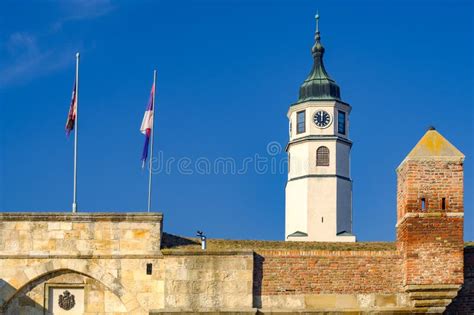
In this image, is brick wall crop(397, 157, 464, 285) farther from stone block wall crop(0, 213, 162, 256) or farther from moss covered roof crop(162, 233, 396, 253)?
stone block wall crop(0, 213, 162, 256)

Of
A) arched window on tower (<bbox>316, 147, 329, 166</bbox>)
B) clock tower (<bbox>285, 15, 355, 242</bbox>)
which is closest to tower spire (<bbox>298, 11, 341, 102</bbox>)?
clock tower (<bbox>285, 15, 355, 242</bbox>)

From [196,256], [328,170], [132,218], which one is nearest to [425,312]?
[196,256]

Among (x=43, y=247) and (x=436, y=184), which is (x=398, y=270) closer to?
(x=436, y=184)

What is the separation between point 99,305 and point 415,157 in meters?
8.37

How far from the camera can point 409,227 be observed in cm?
2706

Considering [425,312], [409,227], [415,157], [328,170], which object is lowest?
[425,312]

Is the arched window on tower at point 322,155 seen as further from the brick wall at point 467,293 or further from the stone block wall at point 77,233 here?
the stone block wall at point 77,233

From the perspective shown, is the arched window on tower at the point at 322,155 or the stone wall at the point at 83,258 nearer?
the stone wall at the point at 83,258

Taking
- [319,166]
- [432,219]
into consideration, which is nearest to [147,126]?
[432,219]

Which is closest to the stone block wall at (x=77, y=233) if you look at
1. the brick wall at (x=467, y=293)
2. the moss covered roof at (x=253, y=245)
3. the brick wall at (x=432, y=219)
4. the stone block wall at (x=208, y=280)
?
the moss covered roof at (x=253, y=245)

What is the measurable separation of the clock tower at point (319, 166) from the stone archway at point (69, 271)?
4787 cm

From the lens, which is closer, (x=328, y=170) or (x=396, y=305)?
(x=396, y=305)

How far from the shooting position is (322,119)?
78125 mm

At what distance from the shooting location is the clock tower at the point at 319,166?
7606 cm
